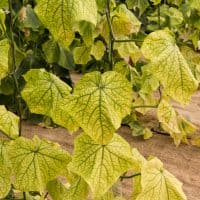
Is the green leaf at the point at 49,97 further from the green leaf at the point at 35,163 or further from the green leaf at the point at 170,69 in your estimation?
the green leaf at the point at 170,69

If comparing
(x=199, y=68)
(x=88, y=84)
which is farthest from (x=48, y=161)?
(x=199, y=68)

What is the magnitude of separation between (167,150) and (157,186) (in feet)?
6.74

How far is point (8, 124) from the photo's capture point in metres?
1.37

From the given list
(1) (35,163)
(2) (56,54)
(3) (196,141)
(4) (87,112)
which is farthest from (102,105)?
(3) (196,141)

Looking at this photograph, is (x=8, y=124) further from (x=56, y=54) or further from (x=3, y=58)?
(x=56, y=54)

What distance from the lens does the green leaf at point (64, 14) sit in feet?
3.44

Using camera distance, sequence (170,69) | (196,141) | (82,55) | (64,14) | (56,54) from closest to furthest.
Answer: (64,14)
(170,69)
(82,55)
(56,54)
(196,141)

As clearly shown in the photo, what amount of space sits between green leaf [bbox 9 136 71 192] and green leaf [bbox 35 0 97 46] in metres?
0.34

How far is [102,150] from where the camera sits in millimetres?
1232

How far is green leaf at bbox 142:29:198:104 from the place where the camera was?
3.84 ft

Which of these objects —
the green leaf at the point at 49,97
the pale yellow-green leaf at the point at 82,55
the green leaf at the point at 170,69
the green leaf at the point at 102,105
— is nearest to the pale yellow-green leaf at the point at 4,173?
the green leaf at the point at 49,97

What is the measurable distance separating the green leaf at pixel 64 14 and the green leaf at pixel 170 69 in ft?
0.60

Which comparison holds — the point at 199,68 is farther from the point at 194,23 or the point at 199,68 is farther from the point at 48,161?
the point at 48,161

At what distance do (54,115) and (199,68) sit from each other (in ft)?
4.44
